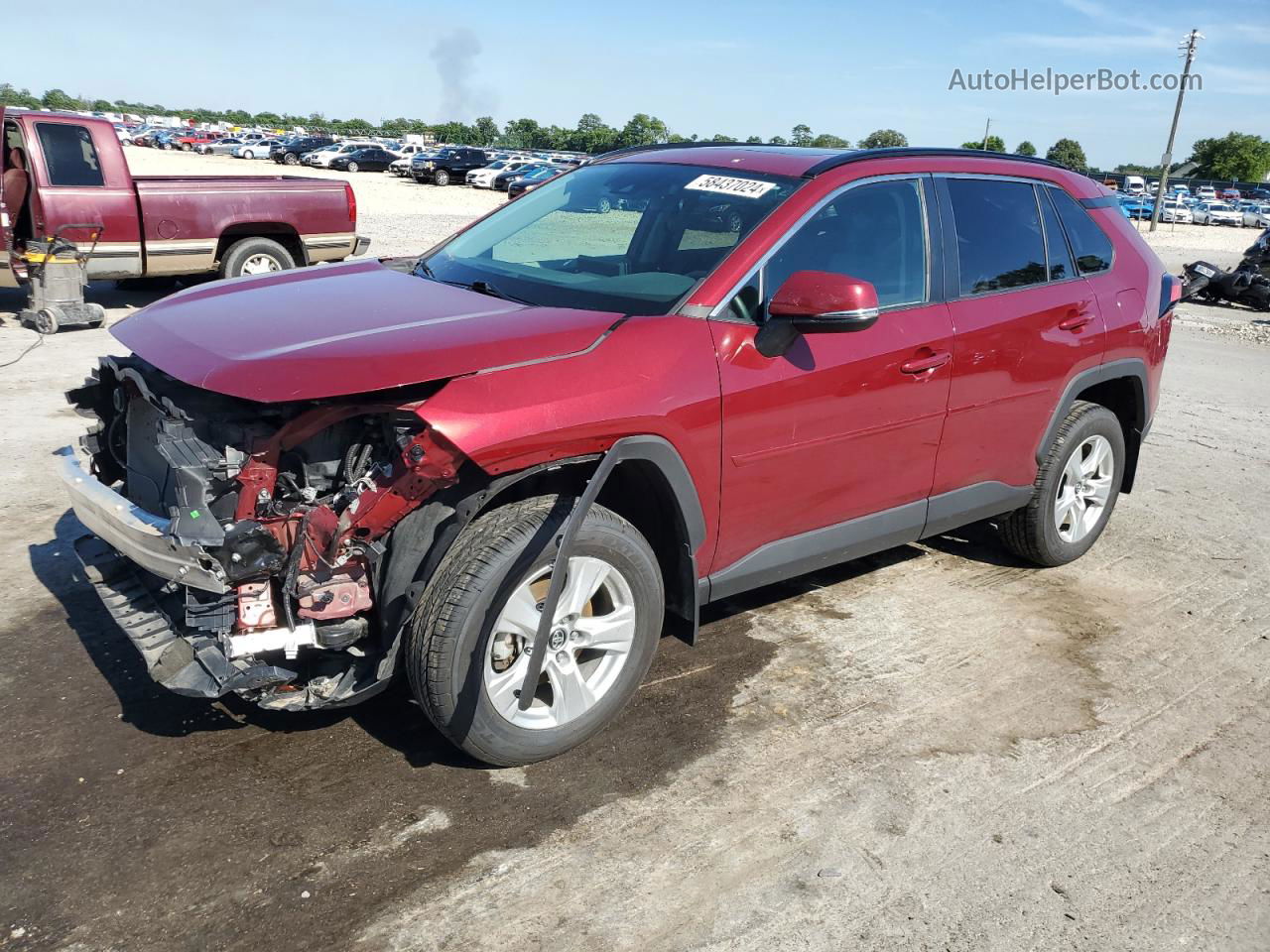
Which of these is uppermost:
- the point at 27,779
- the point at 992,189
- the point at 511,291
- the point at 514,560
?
the point at 992,189

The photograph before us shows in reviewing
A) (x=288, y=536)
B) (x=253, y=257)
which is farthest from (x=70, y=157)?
(x=288, y=536)

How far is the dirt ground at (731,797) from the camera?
2764mm

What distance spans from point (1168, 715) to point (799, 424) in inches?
72.9

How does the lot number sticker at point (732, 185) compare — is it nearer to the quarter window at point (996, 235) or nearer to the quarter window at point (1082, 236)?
the quarter window at point (996, 235)

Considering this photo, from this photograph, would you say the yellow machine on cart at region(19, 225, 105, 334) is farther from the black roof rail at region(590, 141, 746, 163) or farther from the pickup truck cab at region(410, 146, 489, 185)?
the pickup truck cab at region(410, 146, 489, 185)

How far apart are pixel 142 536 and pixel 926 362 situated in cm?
288

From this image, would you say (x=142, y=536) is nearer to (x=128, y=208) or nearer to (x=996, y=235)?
(x=996, y=235)

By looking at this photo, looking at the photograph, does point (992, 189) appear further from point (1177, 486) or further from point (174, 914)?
point (174, 914)

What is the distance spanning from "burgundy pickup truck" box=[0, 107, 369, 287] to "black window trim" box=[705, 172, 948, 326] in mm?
8506

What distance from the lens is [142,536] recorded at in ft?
9.97

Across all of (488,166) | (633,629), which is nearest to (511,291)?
(633,629)

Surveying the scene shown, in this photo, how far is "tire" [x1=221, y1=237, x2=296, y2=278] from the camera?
1082 cm

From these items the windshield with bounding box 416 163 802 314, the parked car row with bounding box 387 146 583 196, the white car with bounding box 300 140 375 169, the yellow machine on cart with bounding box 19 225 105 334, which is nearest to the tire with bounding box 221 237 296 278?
the yellow machine on cart with bounding box 19 225 105 334

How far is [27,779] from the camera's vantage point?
127 inches
